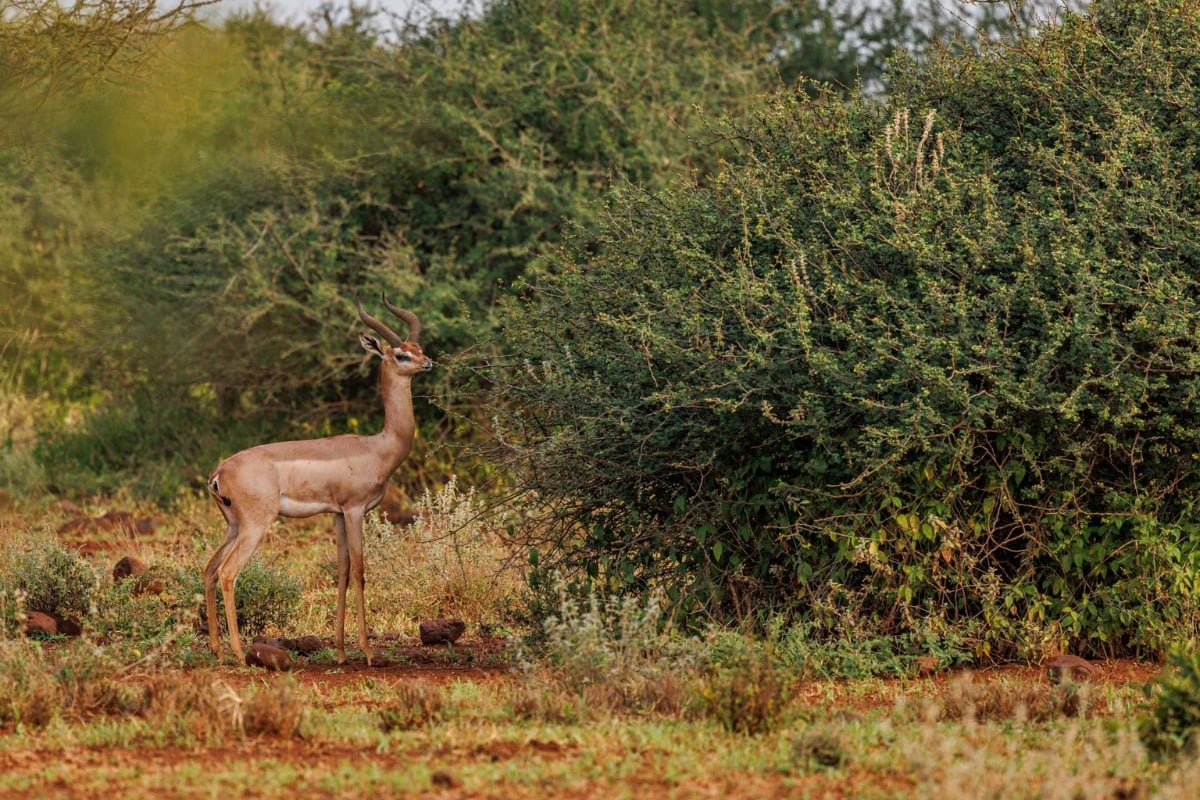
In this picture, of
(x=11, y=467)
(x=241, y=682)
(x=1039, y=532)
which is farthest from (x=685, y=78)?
(x=241, y=682)

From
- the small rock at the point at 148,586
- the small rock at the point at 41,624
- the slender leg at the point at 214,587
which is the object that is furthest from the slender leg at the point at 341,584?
the small rock at the point at 148,586

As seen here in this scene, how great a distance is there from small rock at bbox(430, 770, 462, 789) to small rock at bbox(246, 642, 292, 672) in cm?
278

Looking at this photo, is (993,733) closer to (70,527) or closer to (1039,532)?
(1039,532)

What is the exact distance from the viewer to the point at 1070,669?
24.6ft

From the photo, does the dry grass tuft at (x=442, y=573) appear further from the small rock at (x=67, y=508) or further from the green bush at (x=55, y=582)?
the small rock at (x=67, y=508)

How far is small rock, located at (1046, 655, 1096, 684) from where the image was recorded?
7.45 metres

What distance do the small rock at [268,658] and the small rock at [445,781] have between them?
9.11 ft

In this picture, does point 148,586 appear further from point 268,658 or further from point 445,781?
point 445,781

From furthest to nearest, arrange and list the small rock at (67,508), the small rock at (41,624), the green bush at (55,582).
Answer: the small rock at (67,508) → the green bush at (55,582) → the small rock at (41,624)

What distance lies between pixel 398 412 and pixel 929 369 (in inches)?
122

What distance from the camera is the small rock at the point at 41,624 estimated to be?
9.02 meters

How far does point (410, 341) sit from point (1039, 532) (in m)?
3.65

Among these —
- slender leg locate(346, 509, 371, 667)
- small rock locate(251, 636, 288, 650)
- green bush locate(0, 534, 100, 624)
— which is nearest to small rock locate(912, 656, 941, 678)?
slender leg locate(346, 509, 371, 667)

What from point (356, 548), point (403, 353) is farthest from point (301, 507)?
point (403, 353)
